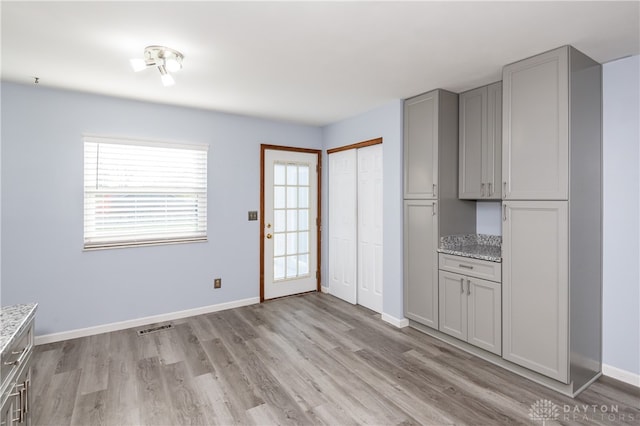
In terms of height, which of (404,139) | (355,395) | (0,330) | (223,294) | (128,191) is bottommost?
(355,395)

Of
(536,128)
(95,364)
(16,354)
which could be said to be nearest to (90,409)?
(95,364)

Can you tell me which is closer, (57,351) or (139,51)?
(139,51)

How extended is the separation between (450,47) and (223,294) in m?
3.63

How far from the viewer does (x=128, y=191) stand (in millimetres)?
3645

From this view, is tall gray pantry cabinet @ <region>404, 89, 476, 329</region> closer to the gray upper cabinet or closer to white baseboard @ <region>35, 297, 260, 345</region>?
the gray upper cabinet

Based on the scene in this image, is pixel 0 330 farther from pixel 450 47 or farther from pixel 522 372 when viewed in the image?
pixel 522 372

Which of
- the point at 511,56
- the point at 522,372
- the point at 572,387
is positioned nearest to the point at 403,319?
the point at 522,372

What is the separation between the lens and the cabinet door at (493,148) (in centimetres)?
308

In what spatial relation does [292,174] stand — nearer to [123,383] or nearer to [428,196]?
[428,196]

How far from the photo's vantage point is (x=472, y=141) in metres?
3.36

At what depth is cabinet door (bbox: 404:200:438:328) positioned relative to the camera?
3.40 metres

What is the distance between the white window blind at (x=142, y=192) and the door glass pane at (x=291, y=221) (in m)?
1.02

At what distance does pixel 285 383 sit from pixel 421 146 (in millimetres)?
2579

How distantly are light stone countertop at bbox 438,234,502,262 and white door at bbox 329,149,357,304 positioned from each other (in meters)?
1.37
